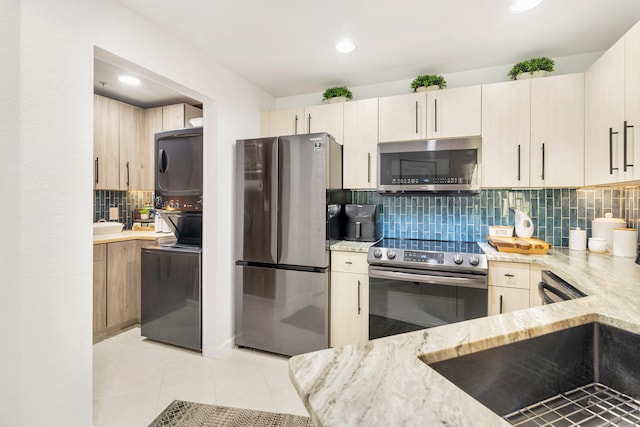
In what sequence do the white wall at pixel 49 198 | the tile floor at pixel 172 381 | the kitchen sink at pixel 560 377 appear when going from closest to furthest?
the kitchen sink at pixel 560 377
the white wall at pixel 49 198
the tile floor at pixel 172 381

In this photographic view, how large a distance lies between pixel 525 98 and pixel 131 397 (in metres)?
3.54

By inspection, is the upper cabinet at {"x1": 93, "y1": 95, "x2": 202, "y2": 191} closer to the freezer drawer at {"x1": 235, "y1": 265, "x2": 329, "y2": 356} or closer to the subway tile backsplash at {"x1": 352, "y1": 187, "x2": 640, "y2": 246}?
the freezer drawer at {"x1": 235, "y1": 265, "x2": 329, "y2": 356}

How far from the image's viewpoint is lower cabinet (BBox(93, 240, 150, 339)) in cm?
285

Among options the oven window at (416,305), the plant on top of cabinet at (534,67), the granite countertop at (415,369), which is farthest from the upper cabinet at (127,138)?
the granite countertop at (415,369)

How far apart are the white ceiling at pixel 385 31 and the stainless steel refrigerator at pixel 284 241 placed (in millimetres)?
672

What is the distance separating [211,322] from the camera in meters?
2.64

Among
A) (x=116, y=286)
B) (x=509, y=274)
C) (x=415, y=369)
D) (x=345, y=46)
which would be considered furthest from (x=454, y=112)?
(x=116, y=286)

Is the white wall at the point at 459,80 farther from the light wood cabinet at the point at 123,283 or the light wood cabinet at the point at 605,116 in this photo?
the light wood cabinet at the point at 123,283

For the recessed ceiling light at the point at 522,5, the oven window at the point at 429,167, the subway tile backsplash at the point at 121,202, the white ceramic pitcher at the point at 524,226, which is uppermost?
the recessed ceiling light at the point at 522,5

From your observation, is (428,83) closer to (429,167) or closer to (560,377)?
(429,167)

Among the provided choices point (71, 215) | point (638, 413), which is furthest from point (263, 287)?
point (638, 413)

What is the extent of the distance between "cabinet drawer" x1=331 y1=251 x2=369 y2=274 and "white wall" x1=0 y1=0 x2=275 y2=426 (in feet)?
5.48

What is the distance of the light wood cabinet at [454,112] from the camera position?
249 centimetres

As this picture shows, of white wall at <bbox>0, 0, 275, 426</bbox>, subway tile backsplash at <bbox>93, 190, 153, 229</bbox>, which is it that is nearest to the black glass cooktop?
white wall at <bbox>0, 0, 275, 426</bbox>
